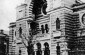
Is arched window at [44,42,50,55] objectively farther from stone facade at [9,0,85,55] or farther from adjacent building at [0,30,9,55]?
adjacent building at [0,30,9,55]

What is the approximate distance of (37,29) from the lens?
114ft

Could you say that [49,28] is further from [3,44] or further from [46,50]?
[3,44]

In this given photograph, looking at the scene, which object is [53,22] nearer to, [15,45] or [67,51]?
[67,51]

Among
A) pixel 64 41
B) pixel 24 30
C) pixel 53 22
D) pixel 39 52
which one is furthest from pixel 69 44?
pixel 24 30

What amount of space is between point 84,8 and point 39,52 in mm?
10717

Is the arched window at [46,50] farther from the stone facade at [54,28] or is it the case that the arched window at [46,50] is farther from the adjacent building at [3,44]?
the adjacent building at [3,44]

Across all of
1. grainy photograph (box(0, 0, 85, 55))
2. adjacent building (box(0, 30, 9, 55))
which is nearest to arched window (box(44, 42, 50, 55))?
grainy photograph (box(0, 0, 85, 55))

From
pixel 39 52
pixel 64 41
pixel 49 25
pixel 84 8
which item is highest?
pixel 84 8

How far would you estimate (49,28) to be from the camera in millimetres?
31812

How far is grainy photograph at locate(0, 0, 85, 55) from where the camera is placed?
2847cm

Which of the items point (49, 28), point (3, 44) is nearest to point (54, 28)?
point (49, 28)

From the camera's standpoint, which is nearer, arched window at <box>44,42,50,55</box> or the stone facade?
the stone facade

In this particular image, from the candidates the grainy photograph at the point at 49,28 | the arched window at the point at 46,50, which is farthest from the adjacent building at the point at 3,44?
the arched window at the point at 46,50

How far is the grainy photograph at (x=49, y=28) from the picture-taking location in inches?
1121
